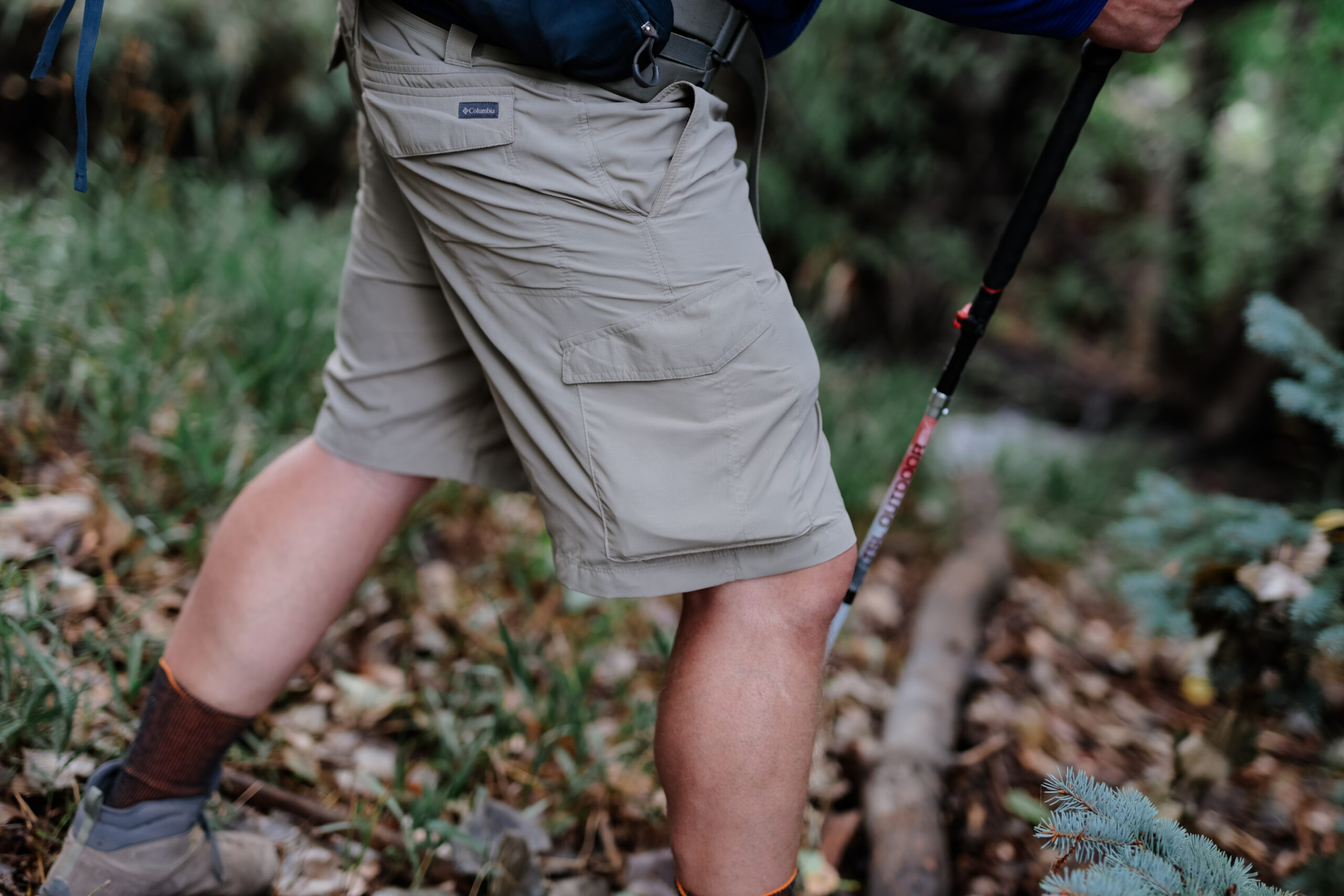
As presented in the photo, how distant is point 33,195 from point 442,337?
2.06 meters

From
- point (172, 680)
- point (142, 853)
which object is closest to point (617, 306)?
point (172, 680)

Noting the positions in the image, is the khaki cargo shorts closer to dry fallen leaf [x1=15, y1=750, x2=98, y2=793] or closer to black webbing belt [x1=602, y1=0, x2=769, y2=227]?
black webbing belt [x1=602, y1=0, x2=769, y2=227]

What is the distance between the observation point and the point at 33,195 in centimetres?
254

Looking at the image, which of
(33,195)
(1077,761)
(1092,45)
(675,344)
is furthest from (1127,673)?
(33,195)

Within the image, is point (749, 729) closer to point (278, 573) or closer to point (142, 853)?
point (278, 573)

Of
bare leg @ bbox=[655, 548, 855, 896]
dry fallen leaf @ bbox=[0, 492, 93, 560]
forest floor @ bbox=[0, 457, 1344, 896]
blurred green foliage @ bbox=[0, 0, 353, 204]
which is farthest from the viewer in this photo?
blurred green foliage @ bbox=[0, 0, 353, 204]

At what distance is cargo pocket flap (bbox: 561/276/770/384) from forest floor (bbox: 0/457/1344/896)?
0.80 m

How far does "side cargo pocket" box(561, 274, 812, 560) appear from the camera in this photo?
3.24ft

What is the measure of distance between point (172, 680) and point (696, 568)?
2.73ft

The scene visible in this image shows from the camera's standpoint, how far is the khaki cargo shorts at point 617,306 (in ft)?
3.19

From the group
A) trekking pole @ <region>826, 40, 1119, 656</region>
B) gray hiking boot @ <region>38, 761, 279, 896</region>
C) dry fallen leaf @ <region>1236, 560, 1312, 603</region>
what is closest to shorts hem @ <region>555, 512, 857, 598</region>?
trekking pole @ <region>826, 40, 1119, 656</region>

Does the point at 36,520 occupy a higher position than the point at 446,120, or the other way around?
the point at 446,120

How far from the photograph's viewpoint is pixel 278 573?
4.20 ft

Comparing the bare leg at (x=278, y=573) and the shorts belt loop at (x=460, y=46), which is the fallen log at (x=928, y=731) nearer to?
the bare leg at (x=278, y=573)
